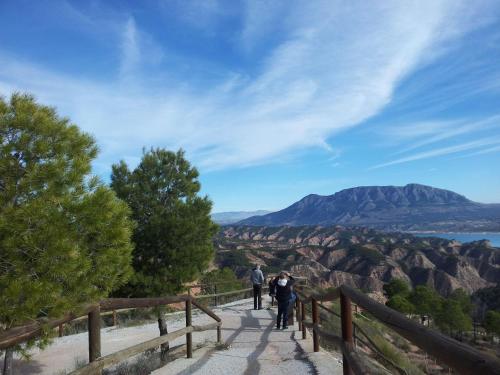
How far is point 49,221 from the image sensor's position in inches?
193

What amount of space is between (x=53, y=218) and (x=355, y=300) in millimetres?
3379

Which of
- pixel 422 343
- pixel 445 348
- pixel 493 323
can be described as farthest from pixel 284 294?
pixel 493 323

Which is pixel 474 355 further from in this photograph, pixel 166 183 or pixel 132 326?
pixel 132 326

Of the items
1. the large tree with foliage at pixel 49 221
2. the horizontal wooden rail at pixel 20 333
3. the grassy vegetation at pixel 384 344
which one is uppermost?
the large tree with foliage at pixel 49 221

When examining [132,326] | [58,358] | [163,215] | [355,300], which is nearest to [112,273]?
[355,300]

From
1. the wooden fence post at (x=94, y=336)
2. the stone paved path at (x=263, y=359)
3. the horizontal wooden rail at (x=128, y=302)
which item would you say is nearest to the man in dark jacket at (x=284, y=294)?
the stone paved path at (x=263, y=359)

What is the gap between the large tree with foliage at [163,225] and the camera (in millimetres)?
10266

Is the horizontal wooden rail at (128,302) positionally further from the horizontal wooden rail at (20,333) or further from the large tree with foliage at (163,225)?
the large tree with foliage at (163,225)

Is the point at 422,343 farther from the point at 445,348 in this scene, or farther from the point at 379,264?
the point at 379,264

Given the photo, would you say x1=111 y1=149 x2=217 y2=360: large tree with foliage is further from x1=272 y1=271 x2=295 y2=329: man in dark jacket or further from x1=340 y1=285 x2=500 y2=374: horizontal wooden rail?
x1=340 y1=285 x2=500 y2=374: horizontal wooden rail

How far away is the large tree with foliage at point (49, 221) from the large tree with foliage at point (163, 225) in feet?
14.6

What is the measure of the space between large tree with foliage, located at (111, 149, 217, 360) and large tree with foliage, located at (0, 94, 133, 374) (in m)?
4.44

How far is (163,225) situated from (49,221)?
554cm

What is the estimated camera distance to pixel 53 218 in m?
4.92
